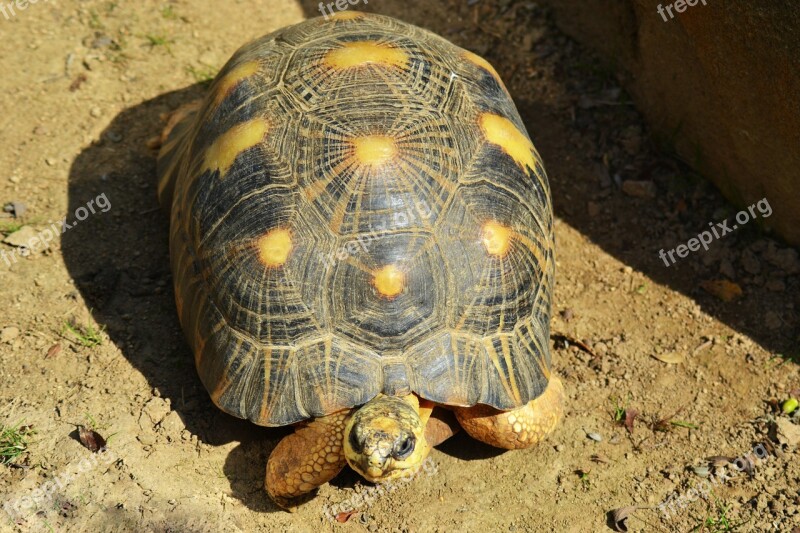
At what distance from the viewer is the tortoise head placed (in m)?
3.69

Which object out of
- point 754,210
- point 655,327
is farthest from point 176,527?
point 754,210

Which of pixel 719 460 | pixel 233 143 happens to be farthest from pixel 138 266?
pixel 719 460

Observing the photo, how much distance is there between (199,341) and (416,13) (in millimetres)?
4092

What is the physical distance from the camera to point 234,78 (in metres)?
4.80

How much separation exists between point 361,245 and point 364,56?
121cm

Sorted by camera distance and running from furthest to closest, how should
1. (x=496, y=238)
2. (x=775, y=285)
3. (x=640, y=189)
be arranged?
(x=640, y=189) < (x=775, y=285) < (x=496, y=238)

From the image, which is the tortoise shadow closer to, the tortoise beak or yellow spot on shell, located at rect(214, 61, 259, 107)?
the tortoise beak

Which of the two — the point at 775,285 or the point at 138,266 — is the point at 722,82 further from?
the point at 138,266

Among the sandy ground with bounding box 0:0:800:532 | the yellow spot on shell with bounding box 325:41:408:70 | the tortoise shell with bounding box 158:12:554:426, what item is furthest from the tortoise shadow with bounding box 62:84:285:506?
the yellow spot on shell with bounding box 325:41:408:70

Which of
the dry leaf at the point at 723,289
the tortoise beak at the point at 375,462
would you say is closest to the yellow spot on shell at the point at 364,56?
the tortoise beak at the point at 375,462

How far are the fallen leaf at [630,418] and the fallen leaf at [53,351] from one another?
11.9 feet

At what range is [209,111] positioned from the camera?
491 centimetres

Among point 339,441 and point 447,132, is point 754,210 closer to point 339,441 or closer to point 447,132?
point 447,132

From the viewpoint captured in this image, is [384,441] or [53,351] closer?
[384,441]
